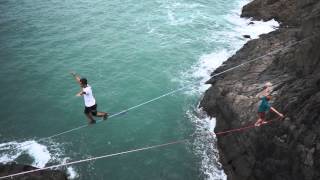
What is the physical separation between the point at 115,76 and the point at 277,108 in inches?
769

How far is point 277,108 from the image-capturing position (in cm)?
2292

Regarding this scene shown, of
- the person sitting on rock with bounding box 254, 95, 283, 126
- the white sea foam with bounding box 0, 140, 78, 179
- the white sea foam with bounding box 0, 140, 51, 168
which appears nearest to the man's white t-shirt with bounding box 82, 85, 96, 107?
the white sea foam with bounding box 0, 140, 78, 179

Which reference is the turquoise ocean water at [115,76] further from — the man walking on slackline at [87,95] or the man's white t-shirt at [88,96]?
the man's white t-shirt at [88,96]

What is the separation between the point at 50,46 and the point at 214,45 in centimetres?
2011

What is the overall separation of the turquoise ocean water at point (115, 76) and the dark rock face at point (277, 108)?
221 centimetres

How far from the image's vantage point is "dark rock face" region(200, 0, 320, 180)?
2006 cm

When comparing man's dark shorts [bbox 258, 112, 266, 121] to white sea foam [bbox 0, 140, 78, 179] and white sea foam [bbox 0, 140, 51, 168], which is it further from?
white sea foam [bbox 0, 140, 51, 168]

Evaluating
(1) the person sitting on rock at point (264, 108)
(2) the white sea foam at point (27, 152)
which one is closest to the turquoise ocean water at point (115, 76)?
(2) the white sea foam at point (27, 152)

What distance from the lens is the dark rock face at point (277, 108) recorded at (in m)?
20.1

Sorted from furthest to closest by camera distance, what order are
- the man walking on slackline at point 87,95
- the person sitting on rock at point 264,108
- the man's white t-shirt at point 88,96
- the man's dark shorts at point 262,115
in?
the man's dark shorts at point 262,115 → the person sitting on rock at point 264,108 → the man's white t-shirt at point 88,96 → the man walking on slackline at point 87,95

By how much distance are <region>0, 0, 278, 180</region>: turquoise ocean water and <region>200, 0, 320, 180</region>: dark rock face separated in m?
2.21

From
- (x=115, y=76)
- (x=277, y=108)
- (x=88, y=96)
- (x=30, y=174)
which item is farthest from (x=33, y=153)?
(x=277, y=108)

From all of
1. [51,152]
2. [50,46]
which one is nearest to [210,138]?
[51,152]

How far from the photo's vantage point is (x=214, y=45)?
44812mm
